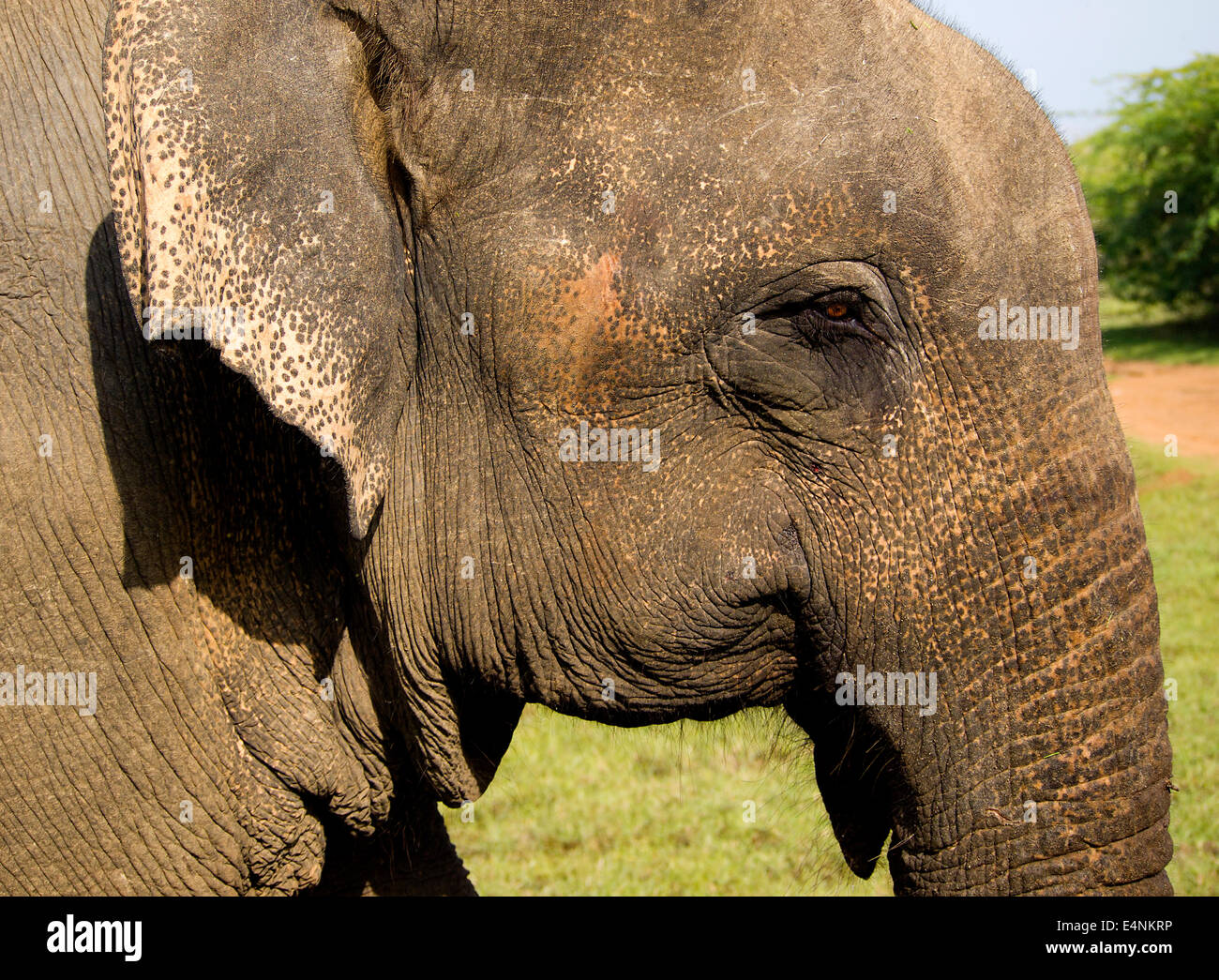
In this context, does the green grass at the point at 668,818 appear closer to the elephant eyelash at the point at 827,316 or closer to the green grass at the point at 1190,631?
the green grass at the point at 1190,631

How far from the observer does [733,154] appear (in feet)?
6.07

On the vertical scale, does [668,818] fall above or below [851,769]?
below

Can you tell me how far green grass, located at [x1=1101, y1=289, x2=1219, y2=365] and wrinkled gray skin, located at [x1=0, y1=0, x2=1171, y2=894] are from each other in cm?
1301

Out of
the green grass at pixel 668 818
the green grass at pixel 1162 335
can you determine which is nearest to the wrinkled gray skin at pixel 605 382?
the green grass at pixel 668 818

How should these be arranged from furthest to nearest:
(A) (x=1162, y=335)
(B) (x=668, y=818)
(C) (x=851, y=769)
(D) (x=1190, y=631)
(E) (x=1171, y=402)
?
(A) (x=1162, y=335), (E) (x=1171, y=402), (D) (x=1190, y=631), (B) (x=668, y=818), (C) (x=851, y=769)

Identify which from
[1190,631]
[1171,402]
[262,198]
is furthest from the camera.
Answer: [1171,402]

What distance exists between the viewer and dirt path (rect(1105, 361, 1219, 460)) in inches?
440

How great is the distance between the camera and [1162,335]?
17.1m

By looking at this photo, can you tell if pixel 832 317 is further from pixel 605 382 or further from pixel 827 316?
pixel 605 382

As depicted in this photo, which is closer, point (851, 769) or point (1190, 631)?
point (851, 769)

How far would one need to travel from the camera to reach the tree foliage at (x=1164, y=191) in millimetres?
16359

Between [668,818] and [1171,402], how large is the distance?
9.97 meters

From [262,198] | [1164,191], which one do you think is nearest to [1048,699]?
[262,198]
